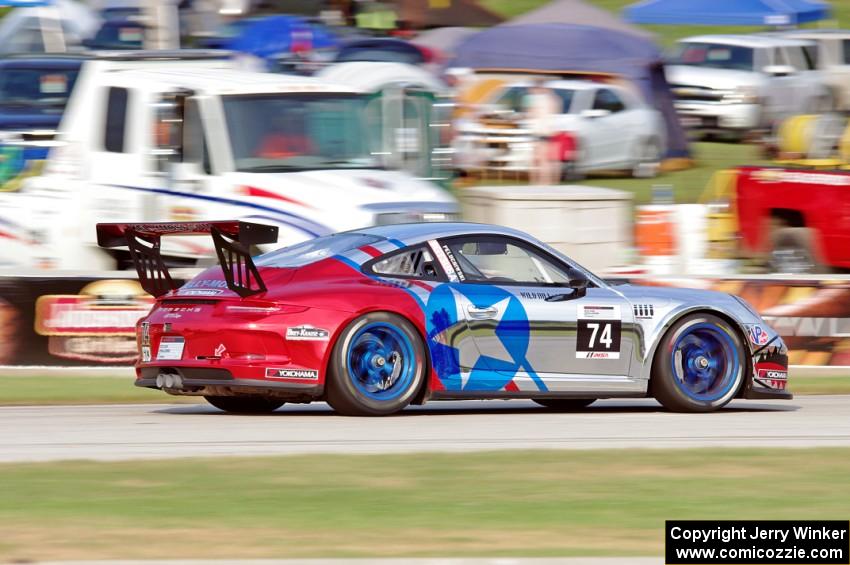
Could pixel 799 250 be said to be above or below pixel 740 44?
below

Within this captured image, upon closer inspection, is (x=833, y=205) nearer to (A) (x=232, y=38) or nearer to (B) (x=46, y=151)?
(B) (x=46, y=151)

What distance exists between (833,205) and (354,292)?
8951mm

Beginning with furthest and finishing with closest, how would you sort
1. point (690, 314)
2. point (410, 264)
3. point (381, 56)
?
1. point (381, 56)
2. point (690, 314)
3. point (410, 264)

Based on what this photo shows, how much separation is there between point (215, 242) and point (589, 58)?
17.9 m

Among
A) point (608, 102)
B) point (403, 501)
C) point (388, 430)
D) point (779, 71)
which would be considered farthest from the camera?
point (779, 71)

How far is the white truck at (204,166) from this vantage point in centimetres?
1448

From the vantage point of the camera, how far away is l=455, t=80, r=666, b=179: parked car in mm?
25625

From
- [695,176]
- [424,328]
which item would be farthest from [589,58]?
[424,328]

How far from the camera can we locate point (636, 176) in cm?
2697

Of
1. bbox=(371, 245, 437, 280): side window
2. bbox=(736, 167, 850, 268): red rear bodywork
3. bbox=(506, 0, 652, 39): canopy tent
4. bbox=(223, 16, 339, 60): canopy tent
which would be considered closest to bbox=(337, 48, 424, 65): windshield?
bbox=(223, 16, 339, 60): canopy tent

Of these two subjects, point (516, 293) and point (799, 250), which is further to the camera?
point (799, 250)

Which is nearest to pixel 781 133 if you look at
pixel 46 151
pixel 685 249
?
pixel 685 249

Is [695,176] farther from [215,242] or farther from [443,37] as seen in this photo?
[215,242]

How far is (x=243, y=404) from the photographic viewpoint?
11.2 m
